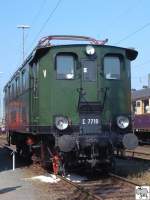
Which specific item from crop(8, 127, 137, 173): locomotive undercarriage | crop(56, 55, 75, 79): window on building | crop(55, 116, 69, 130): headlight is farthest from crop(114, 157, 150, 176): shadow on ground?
crop(56, 55, 75, 79): window on building

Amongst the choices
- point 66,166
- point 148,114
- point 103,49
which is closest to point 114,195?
point 66,166

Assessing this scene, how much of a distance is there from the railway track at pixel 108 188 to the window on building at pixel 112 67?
2.73m

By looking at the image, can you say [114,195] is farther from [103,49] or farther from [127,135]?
[103,49]

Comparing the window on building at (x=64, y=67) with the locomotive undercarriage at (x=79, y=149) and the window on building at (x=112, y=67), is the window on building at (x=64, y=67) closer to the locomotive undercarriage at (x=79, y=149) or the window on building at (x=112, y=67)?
the window on building at (x=112, y=67)

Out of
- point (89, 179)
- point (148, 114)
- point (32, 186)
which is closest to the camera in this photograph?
point (32, 186)

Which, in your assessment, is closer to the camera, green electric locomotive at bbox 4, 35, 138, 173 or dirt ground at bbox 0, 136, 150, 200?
dirt ground at bbox 0, 136, 150, 200

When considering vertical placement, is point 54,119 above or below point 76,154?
above

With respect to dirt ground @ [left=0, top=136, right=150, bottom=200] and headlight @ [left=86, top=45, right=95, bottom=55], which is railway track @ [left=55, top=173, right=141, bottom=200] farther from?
headlight @ [left=86, top=45, right=95, bottom=55]

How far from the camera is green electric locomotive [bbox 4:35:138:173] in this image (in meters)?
13.6

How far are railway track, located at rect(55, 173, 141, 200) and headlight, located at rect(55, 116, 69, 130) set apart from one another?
53.8 inches

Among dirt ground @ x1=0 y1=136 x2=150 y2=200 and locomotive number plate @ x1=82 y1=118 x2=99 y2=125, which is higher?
locomotive number plate @ x1=82 y1=118 x2=99 y2=125

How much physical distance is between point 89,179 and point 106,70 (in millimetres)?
2993

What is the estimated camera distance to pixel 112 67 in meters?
14.5

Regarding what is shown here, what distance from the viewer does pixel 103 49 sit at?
14281mm
